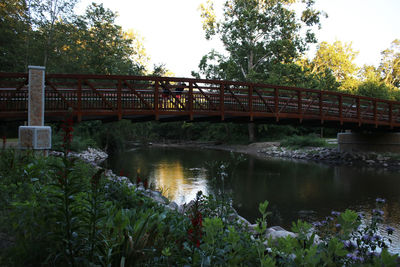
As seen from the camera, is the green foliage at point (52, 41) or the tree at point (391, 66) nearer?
the green foliage at point (52, 41)

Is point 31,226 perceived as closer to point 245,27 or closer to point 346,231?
point 346,231

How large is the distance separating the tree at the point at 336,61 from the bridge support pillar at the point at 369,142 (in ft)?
99.2

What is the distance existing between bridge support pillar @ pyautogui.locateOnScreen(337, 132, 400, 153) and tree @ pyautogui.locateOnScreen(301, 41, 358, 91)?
3023 cm

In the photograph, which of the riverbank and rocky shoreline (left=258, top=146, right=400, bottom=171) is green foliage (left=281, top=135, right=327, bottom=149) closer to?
the riverbank

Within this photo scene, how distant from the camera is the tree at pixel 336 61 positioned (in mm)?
54250

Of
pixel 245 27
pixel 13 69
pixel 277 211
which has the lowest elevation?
pixel 277 211

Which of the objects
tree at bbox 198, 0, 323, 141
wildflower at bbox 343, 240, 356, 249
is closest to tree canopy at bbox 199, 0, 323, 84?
tree at bbox 198, 0, 323, 141

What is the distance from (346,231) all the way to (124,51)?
112 ft

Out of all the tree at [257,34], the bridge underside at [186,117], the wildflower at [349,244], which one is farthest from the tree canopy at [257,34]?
the wildflower at [349,244]

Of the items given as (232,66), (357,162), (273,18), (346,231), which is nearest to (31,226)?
(346,231)

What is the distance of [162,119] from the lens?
14.3 m

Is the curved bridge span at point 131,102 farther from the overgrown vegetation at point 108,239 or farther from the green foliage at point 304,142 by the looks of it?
the green foliage at point 304,142

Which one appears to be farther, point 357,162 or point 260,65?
point 260,65

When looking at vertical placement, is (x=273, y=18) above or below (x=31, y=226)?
above
